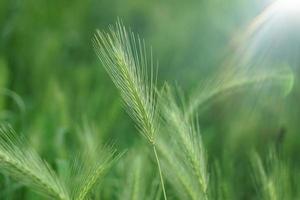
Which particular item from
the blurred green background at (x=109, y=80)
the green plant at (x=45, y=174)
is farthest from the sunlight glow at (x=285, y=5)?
the green plant at (x=45, y=174)

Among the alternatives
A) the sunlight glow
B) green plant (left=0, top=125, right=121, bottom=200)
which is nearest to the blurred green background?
the sunlight glow

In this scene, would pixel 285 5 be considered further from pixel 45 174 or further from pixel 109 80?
pixel 45 174

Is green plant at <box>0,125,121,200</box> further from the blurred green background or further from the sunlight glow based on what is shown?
the sunlight glow

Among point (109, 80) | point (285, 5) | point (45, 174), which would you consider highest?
point (285, 5)

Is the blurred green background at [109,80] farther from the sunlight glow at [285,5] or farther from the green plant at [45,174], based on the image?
the green plant at [45,174]

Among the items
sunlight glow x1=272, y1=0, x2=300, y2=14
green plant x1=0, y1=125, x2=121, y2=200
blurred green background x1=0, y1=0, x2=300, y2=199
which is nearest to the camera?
green plant x1=0, y1=125, x2=121, y2=200

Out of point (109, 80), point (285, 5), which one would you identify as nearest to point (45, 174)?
point (285, 5)

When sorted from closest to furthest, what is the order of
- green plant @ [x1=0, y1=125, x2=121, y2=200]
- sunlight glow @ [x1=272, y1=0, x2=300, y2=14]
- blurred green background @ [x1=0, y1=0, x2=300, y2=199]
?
green plant @ [x1=0, y1=125, x2=121, y2=200], blurred green background @ [x1=0, y1=0, x2=300, y2=199], sunlight glow @ [x1=272, y1=0, x2=300, y2=14]

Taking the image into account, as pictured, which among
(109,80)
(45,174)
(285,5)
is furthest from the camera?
(109,80)

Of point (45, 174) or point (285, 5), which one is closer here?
point (45, 174)
